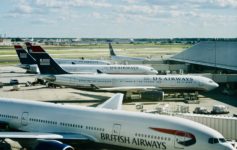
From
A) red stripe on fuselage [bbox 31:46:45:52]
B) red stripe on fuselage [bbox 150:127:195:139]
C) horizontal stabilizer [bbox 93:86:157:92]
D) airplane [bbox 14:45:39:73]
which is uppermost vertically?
red stripe on fuselage [bbox 31:46:45:52]

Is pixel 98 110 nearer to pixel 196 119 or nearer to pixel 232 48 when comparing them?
pixel 196 119

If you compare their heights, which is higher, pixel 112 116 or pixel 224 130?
pixel 112 116

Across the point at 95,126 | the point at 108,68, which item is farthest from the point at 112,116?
the point at 108,68

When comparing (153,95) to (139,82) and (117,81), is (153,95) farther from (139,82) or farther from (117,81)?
(117,81)

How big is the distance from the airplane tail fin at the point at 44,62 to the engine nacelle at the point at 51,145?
3172 cm

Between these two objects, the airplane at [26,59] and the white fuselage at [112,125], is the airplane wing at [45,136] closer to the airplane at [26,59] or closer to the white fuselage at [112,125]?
the white fuselage at [112,125]

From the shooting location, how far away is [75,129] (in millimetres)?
29109

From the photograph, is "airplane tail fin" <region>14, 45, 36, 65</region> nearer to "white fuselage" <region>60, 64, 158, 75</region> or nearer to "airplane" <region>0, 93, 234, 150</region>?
"white fuselage" <region>60, 64, 158, 75</region>

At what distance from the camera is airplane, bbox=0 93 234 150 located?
963 inches

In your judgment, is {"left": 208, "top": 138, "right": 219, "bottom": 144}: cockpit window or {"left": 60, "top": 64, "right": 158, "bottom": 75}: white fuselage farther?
{"left": 60, "top": 64, "right": 158, "bottom": 75}: white fuselage

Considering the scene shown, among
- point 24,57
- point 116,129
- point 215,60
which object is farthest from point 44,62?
point 215,60

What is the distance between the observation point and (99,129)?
1094 inches

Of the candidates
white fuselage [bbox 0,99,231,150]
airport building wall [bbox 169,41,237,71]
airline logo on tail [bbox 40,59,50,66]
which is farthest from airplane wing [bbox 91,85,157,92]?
white fuselage [bbox 0,99,231,150]

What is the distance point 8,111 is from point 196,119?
A: 54.6 ft
